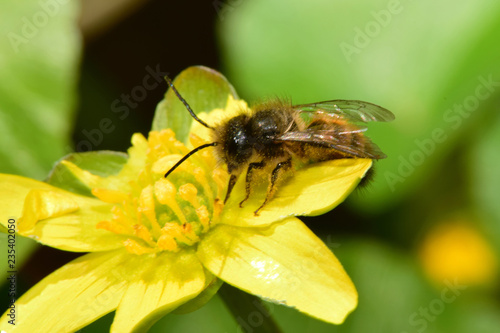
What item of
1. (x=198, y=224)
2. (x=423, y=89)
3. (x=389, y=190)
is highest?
(x=423, y=89)

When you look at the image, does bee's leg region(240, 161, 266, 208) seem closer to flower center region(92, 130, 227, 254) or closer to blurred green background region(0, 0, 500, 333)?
flower center region(92, 130, 227, 254)

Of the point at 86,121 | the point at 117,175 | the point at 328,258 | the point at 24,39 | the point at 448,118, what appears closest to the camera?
the point at 328,258

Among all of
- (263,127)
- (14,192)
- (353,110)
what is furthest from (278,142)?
Result: (14,192)

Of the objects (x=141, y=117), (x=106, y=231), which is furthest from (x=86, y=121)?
(x=106, y=231)

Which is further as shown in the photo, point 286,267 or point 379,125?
point 379,125

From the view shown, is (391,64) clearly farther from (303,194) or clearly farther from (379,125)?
(303,194)

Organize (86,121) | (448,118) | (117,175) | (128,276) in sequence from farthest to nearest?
(86,121) < (448,118) < (117,175) < (128,276)

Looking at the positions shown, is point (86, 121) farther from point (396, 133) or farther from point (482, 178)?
point (482, 178)
